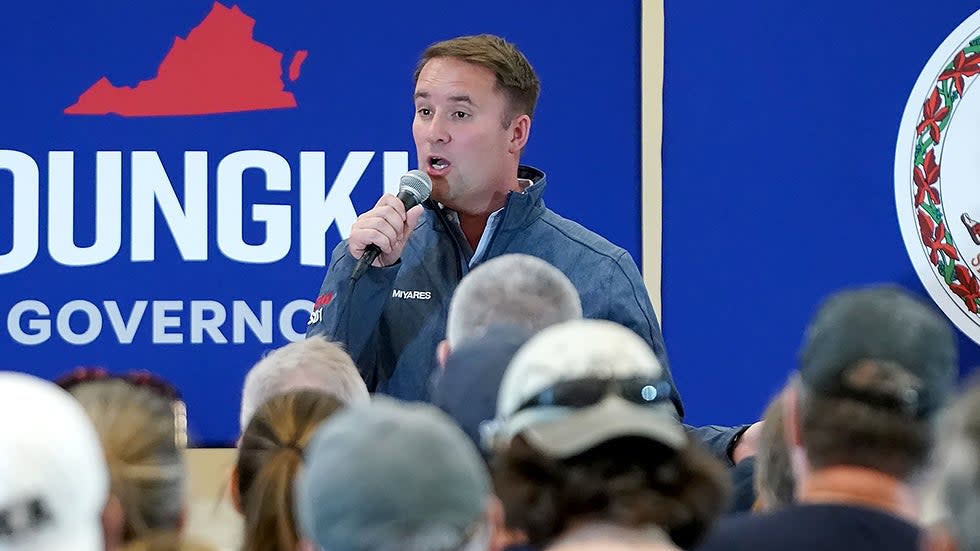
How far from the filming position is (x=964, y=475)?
1.33 m

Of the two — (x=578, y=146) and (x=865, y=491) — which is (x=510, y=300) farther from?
(x=578, y=146)

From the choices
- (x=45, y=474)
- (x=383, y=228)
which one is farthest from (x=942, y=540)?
(x=383, y=228)

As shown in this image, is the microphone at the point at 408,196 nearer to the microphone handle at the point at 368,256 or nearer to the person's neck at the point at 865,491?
the microphone handle at the point at 368,256

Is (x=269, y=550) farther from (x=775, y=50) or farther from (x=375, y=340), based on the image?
(x=775, y=50)

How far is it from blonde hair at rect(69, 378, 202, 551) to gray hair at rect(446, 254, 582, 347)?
0.74 meters

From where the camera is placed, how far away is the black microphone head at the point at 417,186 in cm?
321

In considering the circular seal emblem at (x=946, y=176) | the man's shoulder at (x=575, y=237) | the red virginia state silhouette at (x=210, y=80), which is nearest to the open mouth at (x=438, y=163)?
the man's shoulder at (x=575, y=237)

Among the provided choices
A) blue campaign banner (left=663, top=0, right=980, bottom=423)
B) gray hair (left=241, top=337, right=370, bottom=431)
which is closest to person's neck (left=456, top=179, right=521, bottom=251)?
blue campaign banner (left=663, top=0, right=980, bottom=423)

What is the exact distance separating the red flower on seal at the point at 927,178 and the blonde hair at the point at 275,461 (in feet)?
7.94

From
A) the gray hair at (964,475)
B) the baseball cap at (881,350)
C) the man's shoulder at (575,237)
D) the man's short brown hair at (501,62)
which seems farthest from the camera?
the man's short brown hair at (501,62)

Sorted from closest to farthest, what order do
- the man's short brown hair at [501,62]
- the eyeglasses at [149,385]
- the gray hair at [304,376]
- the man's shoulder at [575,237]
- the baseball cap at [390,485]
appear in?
the baseball cap at [390,485]
the eyeglasses at [149,385]
the gray hair at [304,376]
the man's shoulder at [575,237]
the man's short brown hair at [501,62]

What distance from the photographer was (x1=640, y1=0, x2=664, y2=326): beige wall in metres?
4.02

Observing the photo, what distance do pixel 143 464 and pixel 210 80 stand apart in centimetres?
243

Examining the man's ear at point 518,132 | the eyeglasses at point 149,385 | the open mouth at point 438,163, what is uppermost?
the man's ear at point 518,132
